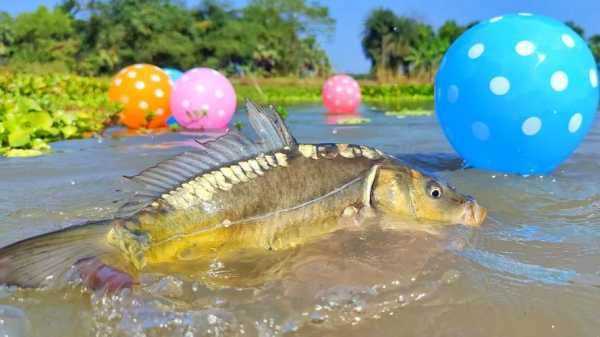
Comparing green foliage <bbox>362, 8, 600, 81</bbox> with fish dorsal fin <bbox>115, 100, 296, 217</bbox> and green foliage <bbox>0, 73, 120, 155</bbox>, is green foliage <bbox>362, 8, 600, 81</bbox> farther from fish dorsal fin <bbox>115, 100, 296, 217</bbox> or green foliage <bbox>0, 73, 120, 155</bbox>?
fish dorsal fin <bbox>115, 100, 296, 217</bbox>

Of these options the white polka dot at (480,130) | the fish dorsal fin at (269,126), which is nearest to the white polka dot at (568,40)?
the white polka dot at (480,130)

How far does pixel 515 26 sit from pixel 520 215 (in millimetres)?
1838

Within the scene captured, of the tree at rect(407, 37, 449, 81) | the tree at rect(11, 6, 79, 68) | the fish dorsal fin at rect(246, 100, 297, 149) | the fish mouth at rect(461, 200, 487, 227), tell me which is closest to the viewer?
the fish dorsal fin at rect(246, 100, 297, 149)

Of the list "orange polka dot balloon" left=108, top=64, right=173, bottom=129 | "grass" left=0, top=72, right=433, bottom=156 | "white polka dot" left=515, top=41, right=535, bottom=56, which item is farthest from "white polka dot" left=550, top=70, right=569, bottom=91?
"orange polka dot balloon" left=108, top=64, right=173, bottom=129

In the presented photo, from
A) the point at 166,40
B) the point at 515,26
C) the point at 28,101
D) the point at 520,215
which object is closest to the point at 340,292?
the point at 520,215

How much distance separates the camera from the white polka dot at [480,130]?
14.3 feet

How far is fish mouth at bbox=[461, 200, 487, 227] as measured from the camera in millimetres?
2680

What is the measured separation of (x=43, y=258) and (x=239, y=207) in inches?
29.4

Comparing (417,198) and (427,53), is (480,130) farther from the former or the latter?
(427,53)

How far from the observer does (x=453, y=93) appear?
4551 mm

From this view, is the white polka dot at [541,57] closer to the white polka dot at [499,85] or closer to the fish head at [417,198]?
the white polka dot at [499,85]

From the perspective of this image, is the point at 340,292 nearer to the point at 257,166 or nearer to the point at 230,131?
the point at 257,166

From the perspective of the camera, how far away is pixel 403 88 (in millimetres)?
31359

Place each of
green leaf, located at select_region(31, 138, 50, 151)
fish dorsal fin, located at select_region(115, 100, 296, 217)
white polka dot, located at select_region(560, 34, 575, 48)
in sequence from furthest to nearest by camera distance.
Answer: green leaf, located at select_region(31, 138, 50, 151) < white polka dot, located at select_region(560, 34, 575, 48) < fish dorsal fin, located at select_region(115, 100, 296, 217)
